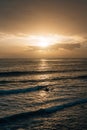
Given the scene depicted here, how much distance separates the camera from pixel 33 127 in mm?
17641

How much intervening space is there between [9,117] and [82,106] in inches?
321

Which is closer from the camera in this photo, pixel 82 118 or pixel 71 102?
pixel 82 118

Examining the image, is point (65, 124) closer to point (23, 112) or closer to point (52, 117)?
point (52, 117)

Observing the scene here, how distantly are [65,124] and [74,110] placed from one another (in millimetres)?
4362

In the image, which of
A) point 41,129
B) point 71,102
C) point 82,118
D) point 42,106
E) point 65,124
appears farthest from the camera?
point 71,102

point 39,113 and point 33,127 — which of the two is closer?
point 33,127

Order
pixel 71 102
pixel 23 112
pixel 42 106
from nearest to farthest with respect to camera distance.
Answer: pixel 23 112, pixel 42 106, pixel 71 102

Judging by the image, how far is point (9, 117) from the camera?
1964 centimetres

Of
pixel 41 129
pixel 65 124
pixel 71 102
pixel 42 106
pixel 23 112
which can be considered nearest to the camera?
pixel 41 129

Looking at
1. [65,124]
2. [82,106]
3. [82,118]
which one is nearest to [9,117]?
[65,124]

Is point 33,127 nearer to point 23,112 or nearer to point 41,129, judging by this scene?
point 41,129

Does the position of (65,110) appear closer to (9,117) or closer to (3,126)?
(9,117)

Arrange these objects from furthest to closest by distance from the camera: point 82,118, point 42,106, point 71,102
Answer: point 71,102
point 42,106
point 82,118

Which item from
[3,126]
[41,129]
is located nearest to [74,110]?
[41,129]
